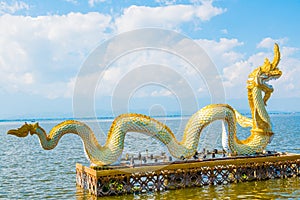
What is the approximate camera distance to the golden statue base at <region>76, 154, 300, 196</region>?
12039 mm

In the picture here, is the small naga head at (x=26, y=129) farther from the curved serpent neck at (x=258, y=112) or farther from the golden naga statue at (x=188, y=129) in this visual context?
the curved serpent neck at (x=258, y=112)

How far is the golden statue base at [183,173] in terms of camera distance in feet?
39.5

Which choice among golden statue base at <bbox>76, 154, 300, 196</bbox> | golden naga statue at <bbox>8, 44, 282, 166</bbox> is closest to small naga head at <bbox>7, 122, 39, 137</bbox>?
golden naga statue at <bbox>8, 44, 282, 166</bbox>

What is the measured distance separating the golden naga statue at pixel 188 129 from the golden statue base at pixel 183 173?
43 centimetres

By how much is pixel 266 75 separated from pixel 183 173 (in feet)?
16.0

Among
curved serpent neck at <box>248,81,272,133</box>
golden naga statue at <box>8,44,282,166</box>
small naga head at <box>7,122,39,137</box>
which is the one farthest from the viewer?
curved serpent neck at <box>248,81,272,133</box>

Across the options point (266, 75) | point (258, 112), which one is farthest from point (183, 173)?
point (266, 75)

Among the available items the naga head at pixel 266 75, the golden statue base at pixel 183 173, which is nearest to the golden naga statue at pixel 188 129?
the naga head at pixel 266 75

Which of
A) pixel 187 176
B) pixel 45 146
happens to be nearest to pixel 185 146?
pixel 187 176

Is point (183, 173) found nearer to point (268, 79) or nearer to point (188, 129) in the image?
point (188, 129)

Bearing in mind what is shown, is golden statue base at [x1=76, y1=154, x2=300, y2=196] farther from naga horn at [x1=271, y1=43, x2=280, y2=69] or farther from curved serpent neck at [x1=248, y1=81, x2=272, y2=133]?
naga horn at [x1=271, y1=43, x2=280, y2=69]

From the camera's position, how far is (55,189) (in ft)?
45.5

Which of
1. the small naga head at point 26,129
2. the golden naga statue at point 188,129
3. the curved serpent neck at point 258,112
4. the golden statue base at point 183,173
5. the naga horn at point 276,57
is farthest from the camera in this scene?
the naga horn at point 276,57

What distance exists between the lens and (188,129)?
44.5ft
